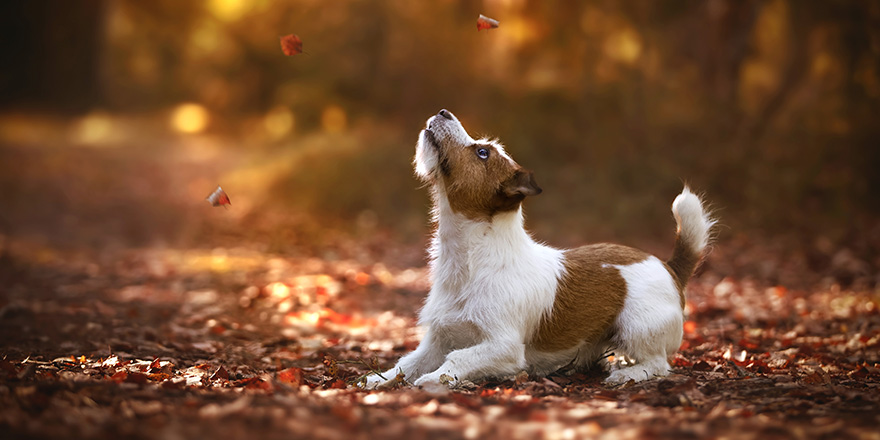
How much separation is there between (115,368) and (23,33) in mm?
26258

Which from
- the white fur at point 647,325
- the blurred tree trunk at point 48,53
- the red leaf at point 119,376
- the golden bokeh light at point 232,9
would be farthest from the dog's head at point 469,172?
the blurred tree trunk at point 48,53

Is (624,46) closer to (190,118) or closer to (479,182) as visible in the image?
(479,182)

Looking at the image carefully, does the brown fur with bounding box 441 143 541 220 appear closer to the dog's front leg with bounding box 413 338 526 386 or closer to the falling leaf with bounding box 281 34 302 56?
the dog's front leg with bounding box 413 338 526 386

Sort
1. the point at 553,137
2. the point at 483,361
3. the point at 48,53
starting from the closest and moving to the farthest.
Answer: the point at 483,361 → the point at 553,137 → the point at 48,53

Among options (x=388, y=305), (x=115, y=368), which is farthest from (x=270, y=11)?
(x=115, y=368)

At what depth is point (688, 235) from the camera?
5273 millimetres

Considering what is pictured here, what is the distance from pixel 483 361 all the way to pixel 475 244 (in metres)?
0.82

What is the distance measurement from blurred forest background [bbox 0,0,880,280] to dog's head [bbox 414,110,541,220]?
6348 millimetres

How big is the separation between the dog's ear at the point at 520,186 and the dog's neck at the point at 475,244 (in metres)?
0.20

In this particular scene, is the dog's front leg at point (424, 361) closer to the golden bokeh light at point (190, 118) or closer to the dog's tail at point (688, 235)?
the dog's tail at point (688, 235)

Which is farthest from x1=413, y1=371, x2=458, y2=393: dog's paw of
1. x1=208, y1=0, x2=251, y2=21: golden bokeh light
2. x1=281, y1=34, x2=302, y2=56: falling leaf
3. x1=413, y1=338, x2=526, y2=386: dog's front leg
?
x1=208, y1=0, x2=251, y2=21: golden bokeh light

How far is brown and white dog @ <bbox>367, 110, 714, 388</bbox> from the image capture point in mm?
4598

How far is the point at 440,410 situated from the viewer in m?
3.56

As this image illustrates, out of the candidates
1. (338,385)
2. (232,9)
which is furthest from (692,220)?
(232,9)
